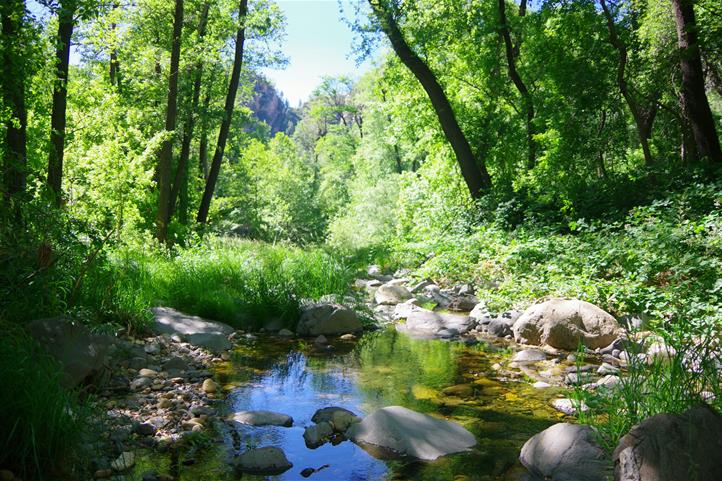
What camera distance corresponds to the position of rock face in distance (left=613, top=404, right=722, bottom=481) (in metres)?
3.06

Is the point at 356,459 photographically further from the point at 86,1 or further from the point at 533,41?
the point at 533,41

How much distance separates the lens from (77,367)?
4.68m

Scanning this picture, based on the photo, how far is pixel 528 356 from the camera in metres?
7.18

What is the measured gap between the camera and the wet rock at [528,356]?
7.09m

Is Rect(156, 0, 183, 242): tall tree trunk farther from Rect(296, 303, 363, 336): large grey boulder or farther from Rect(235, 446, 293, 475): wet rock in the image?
Rect(235, 446, 293, 475): wet rock

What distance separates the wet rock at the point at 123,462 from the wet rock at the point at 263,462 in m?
0.70

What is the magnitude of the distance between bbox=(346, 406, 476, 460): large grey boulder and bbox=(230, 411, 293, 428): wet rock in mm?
622

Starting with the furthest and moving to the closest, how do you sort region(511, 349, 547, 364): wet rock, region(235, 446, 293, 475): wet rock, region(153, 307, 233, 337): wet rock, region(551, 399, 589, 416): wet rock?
region(153, 307, 233, 337): wet rock → region(511, 349, 547, 364): wet rock → region(551, 399, 589, 416): wet rock → region(235, 446, 293, 475): wet rock

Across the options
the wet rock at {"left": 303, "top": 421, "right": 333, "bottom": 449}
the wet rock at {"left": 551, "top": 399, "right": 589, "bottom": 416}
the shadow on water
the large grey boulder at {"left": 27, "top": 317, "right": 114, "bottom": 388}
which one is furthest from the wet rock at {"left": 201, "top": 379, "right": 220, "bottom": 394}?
the wet rock at {"left": 551, "top": 399, "right": 589, "bottom": 416}

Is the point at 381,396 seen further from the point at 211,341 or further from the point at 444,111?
the point at 444,111

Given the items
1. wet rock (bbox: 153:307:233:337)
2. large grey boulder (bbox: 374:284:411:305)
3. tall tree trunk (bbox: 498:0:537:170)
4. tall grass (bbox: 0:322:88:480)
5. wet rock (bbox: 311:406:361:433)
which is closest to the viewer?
tall grass (bbox: 0:322:88:480)

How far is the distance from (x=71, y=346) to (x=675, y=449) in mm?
4386

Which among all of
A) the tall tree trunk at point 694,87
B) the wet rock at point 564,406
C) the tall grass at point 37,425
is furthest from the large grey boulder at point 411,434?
the tall tree trunk at point 694,87

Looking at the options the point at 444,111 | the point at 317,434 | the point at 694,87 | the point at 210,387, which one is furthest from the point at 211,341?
the point at 694,87
